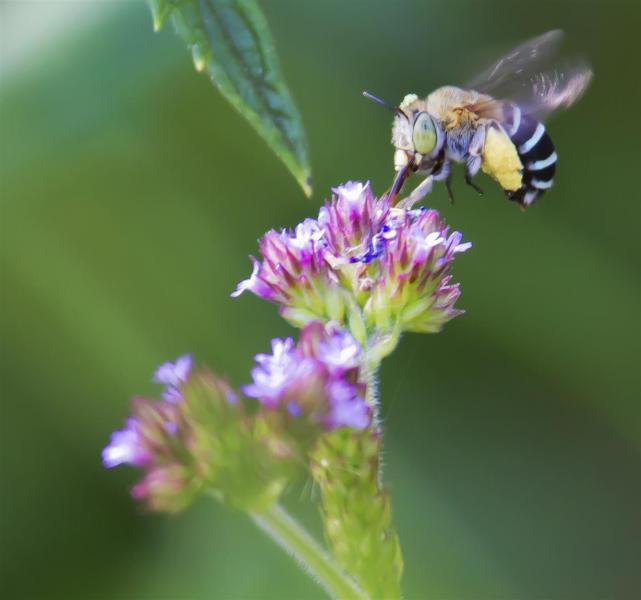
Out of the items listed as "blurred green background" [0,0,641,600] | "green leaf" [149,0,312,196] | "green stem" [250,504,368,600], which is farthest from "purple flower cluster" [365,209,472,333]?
"blurred green background" [0,0,641,600]

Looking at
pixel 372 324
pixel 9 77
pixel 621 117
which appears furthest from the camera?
pixel 621 117

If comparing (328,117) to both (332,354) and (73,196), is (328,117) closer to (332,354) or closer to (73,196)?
(73,196)

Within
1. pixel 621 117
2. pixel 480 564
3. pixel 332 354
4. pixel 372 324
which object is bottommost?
pixel 480 564

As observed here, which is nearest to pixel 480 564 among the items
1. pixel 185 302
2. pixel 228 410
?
pixel 185 302

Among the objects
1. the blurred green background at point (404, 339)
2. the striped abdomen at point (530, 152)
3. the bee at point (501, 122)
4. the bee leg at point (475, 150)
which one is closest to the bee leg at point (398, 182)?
the bee at point (501, 122)

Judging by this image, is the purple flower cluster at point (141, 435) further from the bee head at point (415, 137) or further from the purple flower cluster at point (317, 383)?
the bee head at point (415, 137)

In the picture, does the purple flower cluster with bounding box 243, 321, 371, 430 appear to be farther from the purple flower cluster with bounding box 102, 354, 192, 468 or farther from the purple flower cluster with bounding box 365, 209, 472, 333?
the purple flower cluster with bounding box 365, 209, 472, 333

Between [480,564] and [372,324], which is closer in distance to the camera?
[372,324]

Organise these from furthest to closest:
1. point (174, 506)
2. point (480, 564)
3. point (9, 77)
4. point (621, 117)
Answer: point (621, 117)
point (480, 564)
point (9, 77)
point (174, 506)
